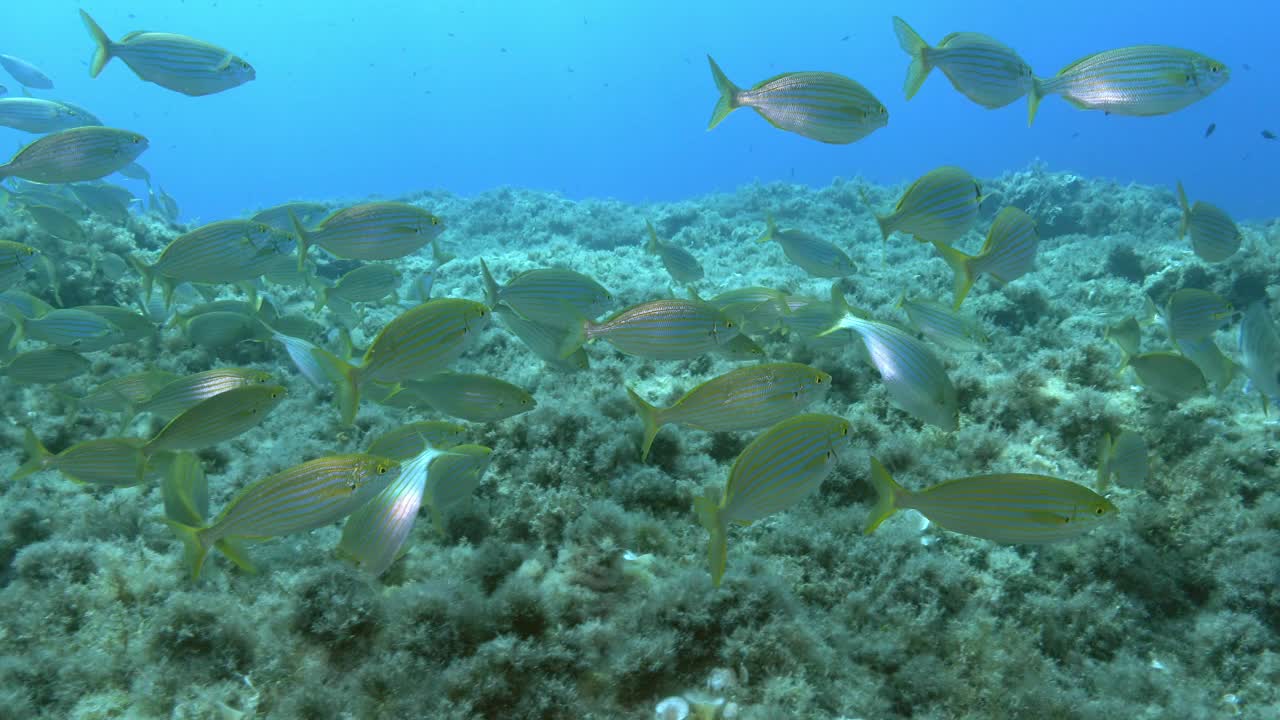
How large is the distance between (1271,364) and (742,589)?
12.9 ft

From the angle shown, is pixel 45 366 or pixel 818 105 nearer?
pixel 818 105

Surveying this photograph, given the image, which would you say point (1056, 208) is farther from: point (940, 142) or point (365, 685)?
point (940, 142)

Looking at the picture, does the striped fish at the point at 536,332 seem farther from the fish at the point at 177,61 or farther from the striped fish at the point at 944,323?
the fish at the point at 177,61

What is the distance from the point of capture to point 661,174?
170 meters

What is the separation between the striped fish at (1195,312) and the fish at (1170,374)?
2.13ft

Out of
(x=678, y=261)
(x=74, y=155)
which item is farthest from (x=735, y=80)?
(x=74, y=155)

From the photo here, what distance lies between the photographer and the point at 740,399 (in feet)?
9.31

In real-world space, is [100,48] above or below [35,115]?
above

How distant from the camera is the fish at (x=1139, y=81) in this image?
4.00 m

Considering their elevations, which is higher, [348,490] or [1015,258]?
[1015,258]

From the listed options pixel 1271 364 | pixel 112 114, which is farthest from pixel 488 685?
pixel 112 114

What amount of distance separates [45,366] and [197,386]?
2.27 metres

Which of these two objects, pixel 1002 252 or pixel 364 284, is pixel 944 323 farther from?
pixel 364 284

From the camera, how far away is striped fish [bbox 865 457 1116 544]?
2.33 m
